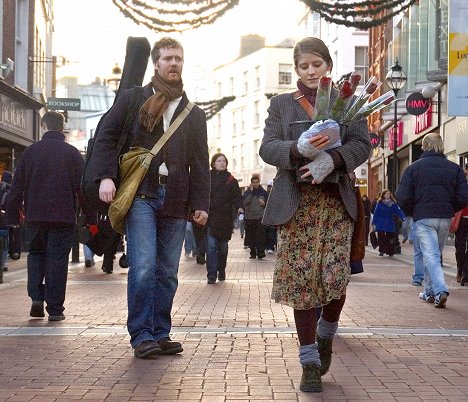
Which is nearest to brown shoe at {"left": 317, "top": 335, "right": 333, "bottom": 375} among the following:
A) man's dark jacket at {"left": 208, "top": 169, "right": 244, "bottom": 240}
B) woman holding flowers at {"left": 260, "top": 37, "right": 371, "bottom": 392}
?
woman holding flowers at {"left": 260, "top": 37, "right": 371, "bottom": 392}

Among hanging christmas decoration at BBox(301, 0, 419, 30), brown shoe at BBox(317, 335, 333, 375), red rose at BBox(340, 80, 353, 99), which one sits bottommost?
brown shoe at BBox(317, 335, 333, 375)

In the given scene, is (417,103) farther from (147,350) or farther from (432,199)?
(147,350)

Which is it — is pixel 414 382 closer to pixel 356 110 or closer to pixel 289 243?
pixel 289 243

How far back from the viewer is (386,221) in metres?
21.3

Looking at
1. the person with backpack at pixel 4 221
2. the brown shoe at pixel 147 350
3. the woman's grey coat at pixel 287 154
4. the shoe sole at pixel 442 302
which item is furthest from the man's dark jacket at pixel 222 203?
the woman's grey coat at pixel 287 154

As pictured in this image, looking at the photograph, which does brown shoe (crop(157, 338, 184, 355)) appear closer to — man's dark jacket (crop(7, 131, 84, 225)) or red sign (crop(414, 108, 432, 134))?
man's dark jacket (crop(7, 131, 84, 225))

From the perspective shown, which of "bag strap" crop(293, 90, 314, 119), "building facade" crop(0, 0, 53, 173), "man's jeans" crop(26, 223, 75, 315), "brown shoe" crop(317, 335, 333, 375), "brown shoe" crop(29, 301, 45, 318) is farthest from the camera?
"building facade" crop(0, 0, 53, 173)

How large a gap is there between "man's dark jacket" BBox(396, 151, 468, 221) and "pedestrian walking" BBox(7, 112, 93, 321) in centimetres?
381

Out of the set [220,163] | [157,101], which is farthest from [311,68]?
[220,163]

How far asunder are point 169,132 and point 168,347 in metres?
1.40

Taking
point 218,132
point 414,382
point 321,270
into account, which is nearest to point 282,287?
point 321,270

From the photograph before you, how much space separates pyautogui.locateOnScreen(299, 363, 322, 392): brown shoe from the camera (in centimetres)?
499

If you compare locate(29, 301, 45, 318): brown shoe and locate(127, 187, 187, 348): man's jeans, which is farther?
locate(29, 301, 45, 318): brown shoe

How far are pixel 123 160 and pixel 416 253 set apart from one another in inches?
289
